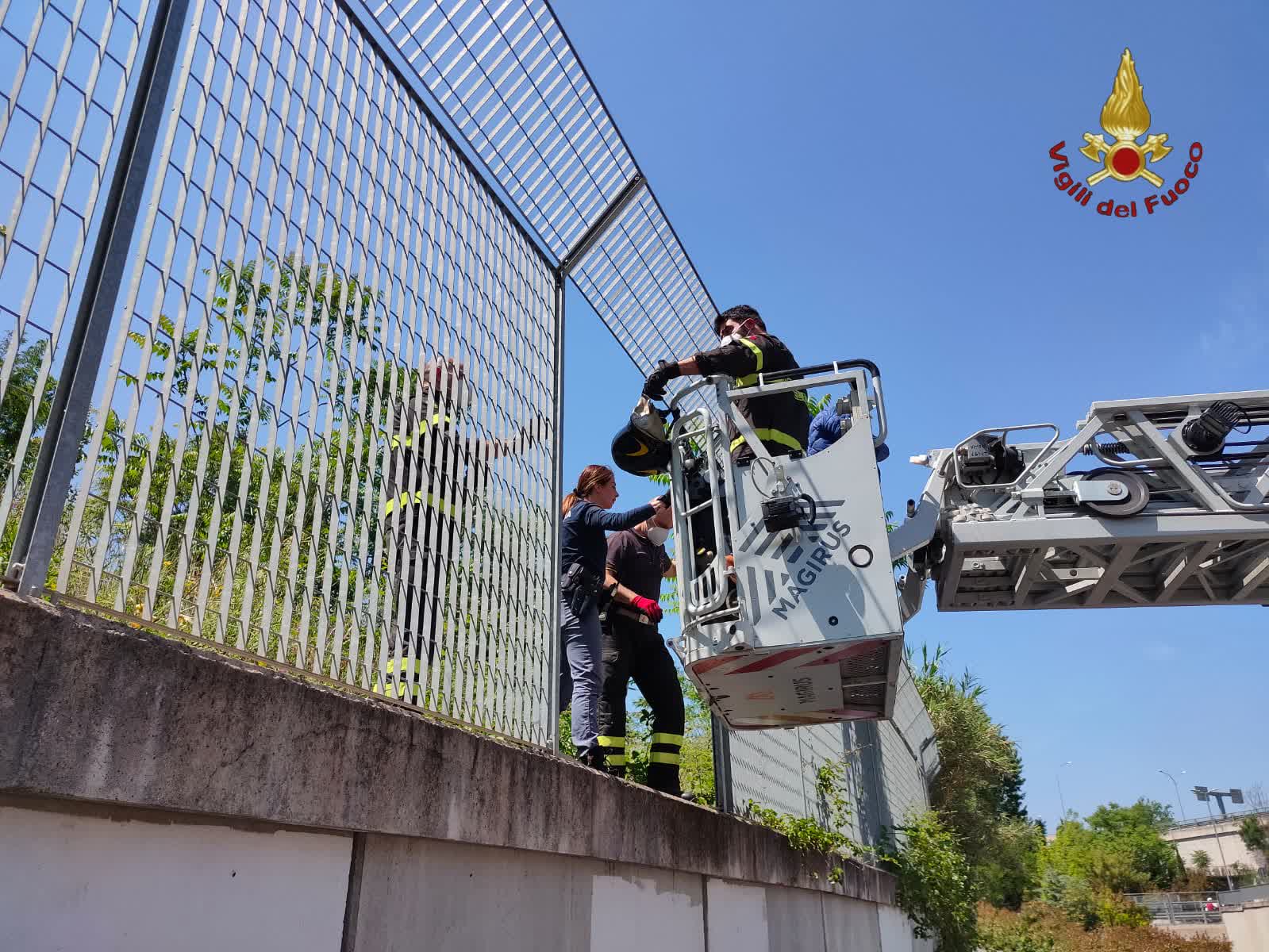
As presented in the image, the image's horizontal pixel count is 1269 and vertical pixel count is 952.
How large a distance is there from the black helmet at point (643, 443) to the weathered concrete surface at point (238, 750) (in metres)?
1.74

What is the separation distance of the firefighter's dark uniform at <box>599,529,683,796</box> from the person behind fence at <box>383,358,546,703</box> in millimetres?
1558

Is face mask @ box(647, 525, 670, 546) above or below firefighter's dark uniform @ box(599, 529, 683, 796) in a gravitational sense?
above

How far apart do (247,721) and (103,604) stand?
40 centimetres

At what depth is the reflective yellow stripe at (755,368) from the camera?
14.9 ft

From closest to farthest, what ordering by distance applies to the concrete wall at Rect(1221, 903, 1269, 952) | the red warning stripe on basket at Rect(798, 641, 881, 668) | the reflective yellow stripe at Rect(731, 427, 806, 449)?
the red warning stripe on basket at Rect(798, 641, 881, 668)
the reflective yellow stripe at Rect(731, 427, 806, 449)
the concrete wall at Rect(1221, 903, 1269, 952)

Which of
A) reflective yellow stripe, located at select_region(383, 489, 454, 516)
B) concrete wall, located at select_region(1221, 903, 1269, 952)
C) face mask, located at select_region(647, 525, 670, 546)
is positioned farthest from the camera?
concrete wall, located at select_region(1221, 903, 1269, 952)

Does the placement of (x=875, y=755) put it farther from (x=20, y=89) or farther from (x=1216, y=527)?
(x=20, y=89)

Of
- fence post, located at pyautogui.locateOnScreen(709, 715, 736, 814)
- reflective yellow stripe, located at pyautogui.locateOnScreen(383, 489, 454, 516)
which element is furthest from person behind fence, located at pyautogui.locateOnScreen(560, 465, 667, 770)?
fence post, located at pyautogui.locateOnScreen(709, 715, 736, 814)

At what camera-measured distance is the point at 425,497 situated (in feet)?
10.7

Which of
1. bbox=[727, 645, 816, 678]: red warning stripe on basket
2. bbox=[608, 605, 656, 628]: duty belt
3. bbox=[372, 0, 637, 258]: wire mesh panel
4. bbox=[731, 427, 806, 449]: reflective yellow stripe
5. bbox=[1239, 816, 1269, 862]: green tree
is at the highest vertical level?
bbox=[1239, 816, 1269, 862]: green tree

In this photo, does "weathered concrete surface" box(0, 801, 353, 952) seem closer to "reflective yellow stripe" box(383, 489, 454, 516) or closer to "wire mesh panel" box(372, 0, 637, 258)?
"reflective yellow stripe" box(383, 489, 454, 516)

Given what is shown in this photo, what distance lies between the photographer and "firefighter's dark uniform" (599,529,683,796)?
15.5ft

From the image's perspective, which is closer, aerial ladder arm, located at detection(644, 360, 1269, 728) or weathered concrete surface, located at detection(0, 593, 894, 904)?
weathered concrete surface, located at detection(0, 593, 894, 904)

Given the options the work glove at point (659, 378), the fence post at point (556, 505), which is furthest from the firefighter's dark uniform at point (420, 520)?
the work glove at point (659, 378)
